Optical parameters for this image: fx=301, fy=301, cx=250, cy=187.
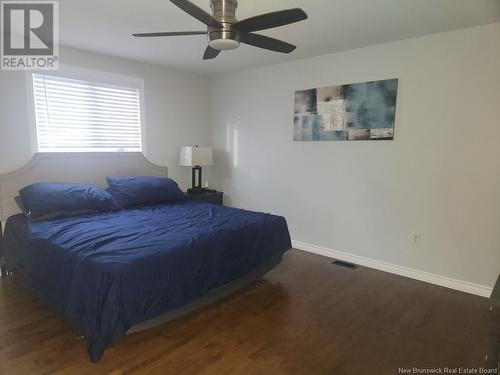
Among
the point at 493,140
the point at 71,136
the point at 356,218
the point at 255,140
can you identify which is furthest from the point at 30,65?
the point at 493,140

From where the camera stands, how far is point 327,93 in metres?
3.55

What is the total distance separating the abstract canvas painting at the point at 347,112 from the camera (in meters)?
3.14

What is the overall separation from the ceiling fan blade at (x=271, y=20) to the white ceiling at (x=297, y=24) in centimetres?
46

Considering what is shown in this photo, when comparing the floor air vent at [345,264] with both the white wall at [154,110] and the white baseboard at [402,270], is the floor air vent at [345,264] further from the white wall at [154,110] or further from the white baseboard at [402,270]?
the white wall at [154,110]

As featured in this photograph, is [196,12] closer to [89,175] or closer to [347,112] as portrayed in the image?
[347,112]

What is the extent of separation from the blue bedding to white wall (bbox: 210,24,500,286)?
1014 millimetres

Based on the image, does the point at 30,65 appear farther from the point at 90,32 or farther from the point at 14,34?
A: the point at 90,32

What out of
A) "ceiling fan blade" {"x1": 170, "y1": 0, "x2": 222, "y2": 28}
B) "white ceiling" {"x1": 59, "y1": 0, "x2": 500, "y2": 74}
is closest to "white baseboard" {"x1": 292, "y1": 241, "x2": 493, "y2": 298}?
"white ceiling" {"x1": 59, "y1": 0, "x2": 500, "y2": 74}

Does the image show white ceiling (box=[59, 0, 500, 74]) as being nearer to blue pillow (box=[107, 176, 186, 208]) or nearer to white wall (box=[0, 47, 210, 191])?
white wall (box=[0, 47, 210, 191])

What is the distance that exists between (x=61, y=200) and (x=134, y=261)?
4.99 ft

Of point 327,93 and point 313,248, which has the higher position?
point 327,93

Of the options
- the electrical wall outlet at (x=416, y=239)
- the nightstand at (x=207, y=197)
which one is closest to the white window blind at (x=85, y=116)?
the nightstand at (x=207, y=197)

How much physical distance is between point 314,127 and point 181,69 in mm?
2128

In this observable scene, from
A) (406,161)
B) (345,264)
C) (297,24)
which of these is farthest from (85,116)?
(406,161)
